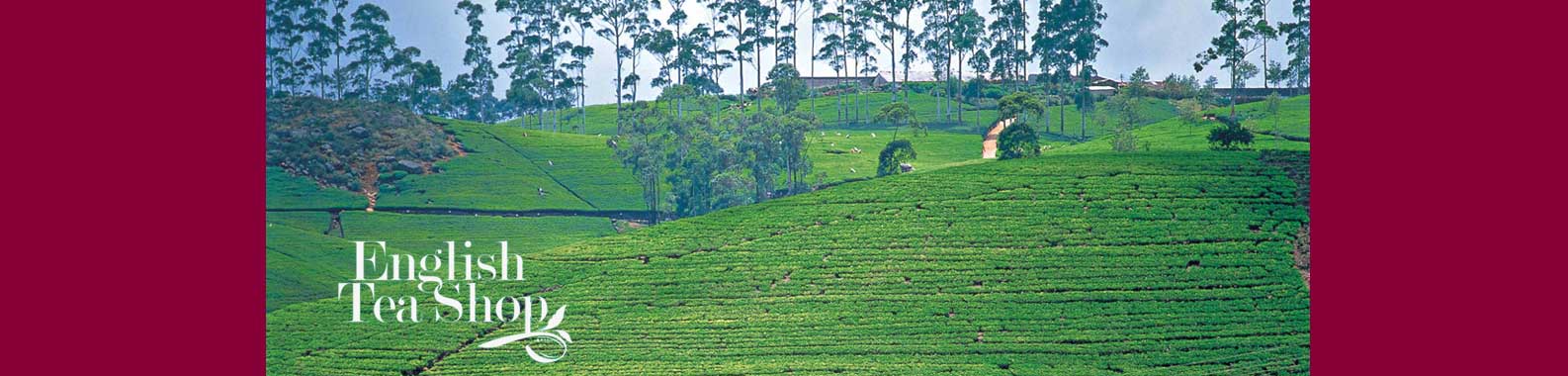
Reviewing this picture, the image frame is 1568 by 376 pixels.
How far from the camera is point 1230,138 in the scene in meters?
59.3

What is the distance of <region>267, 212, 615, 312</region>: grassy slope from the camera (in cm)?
5347

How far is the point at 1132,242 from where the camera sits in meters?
49.5

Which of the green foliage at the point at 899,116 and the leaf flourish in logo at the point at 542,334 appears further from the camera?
the green foliage at the point at 899,116

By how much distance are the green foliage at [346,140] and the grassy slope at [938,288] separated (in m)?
19.2

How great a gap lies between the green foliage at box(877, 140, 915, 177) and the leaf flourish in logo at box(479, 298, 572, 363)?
2199cm

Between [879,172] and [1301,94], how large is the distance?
25674 millimetres

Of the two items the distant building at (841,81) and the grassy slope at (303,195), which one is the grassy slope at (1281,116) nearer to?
the distant building at (841,81)

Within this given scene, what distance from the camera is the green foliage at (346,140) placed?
67.8 metres

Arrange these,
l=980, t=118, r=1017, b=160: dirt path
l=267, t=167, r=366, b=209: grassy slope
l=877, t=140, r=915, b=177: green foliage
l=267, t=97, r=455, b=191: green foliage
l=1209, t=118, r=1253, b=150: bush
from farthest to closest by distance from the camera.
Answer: l=980, t=118, r=1017, b=160: dirt path, l=267, t=97, r=455, b=191: green foliage, l=267, t=167, r=366, b=209: grassy slope, l=877, t=140, r=915, b=177: green foliage, l=1209, t=118, r=1253, b=150: bush

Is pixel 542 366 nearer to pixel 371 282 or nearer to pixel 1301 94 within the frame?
pixel 371 282

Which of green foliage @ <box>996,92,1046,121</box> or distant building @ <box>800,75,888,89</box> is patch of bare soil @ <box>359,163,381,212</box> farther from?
green foliage @ <box>996,92,1046,121</box>

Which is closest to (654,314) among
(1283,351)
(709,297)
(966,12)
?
(709,297)

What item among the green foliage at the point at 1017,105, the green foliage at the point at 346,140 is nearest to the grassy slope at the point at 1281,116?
the green foliage at the point at 1017,105

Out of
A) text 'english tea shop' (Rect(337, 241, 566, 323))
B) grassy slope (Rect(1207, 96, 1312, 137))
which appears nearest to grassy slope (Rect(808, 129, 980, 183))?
grassy slope (Rect(1207, 96, 1312, 137))
